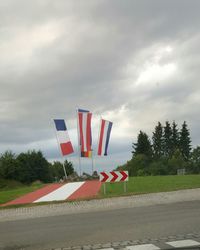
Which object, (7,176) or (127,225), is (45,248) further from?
(7,176)

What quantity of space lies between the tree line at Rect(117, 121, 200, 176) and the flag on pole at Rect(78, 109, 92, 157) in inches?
2637

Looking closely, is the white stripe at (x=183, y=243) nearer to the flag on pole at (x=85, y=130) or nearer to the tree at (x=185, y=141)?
the flag on pole at (x=85, y=130)

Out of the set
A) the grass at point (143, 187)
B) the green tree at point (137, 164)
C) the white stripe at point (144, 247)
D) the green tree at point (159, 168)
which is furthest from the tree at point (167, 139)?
the white stripe at point (144, 247)

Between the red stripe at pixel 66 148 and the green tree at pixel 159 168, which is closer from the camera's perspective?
the red stripe at pixel 66 148

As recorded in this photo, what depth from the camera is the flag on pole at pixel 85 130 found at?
121ft

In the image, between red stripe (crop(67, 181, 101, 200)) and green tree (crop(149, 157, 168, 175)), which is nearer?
red stripe (crop(67, 181, 101, 200))

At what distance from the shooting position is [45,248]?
9.58m

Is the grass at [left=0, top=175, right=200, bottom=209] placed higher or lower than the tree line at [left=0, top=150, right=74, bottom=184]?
lower

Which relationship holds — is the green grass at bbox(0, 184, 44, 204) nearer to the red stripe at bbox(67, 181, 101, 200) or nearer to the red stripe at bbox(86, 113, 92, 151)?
the red stripe at bbox(67, 181, 101, 200)

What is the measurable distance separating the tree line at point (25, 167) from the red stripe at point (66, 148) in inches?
1415

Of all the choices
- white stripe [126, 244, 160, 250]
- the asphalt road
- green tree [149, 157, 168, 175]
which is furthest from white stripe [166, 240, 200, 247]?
green tree [149, 157, 168, 175]

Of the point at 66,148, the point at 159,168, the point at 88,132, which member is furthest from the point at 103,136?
the point at 159,168

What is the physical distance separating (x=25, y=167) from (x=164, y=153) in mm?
56187

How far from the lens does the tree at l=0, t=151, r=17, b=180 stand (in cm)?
8161
